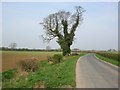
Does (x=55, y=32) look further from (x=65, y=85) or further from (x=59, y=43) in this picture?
(x=65, y=85)

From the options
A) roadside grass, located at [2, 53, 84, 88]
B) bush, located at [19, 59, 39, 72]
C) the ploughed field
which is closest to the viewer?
roadside grass, located at [2, 53, 84, 88]

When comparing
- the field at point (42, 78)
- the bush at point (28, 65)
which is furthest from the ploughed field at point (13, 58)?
the field at point (42, 78)

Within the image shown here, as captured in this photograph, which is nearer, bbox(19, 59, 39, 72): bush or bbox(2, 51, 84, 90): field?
bbox(2, 51, 84, 90): field

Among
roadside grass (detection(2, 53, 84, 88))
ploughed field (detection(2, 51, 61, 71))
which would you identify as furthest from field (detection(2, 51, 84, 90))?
ploughed field (detection(2, 51, 61, 71))

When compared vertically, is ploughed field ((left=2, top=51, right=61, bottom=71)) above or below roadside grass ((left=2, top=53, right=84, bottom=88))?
below

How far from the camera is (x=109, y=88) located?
38.2ft

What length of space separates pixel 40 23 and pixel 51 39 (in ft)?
18.7

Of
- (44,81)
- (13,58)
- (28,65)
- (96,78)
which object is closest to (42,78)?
(44,81)

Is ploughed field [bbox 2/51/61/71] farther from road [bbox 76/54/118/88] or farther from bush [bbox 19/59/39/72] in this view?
road [bbox 76/54/118/88]

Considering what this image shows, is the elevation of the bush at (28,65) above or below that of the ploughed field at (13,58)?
above

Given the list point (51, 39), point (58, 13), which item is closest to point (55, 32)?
point (51, 39)

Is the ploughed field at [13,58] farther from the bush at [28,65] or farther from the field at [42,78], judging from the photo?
the field at [42,78]

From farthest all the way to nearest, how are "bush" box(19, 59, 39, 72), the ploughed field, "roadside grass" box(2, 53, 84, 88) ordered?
the ploughed field, "bush" box(19, 59, 39, 72), "roadside grass" box(2, 53, 84, 88)

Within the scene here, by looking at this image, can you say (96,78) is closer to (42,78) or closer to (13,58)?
(42,78)
